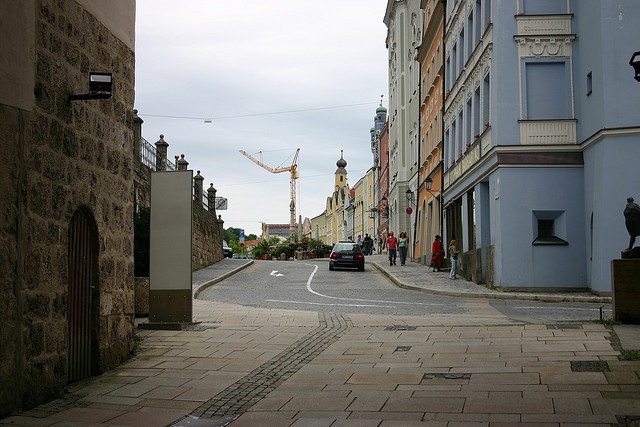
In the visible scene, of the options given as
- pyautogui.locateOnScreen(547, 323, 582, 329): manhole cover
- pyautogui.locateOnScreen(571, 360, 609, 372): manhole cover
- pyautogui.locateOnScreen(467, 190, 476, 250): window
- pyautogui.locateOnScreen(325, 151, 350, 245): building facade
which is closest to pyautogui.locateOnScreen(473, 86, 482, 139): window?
pyautogui.locateOnScreen(467, 190, 476, 250): window

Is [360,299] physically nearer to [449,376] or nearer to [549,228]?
[549,228]

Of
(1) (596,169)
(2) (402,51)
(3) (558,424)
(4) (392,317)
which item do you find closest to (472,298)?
(1) (596,169)

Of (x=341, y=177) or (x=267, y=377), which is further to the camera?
(x=341, y=177)

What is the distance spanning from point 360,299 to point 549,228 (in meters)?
6.17

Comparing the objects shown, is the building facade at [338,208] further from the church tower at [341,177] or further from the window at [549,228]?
the window at [549,228]

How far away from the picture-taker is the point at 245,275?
3556 cm

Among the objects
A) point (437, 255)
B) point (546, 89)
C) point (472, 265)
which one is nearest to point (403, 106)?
point (437, 255)

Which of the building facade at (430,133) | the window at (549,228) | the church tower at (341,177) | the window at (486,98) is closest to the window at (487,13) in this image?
the window at (486,98)

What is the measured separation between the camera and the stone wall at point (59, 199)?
7699 mm

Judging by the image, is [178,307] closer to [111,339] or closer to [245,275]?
[111,339]

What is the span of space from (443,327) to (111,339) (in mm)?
6170

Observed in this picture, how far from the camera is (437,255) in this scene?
1345 inches

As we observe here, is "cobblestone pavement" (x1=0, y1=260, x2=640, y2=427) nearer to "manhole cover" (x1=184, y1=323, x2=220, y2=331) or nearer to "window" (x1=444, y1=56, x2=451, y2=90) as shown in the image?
"manhole cover" (x1=184, y1=323, x2=220, y2=331)

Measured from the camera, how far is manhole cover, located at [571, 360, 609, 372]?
9219 mm
